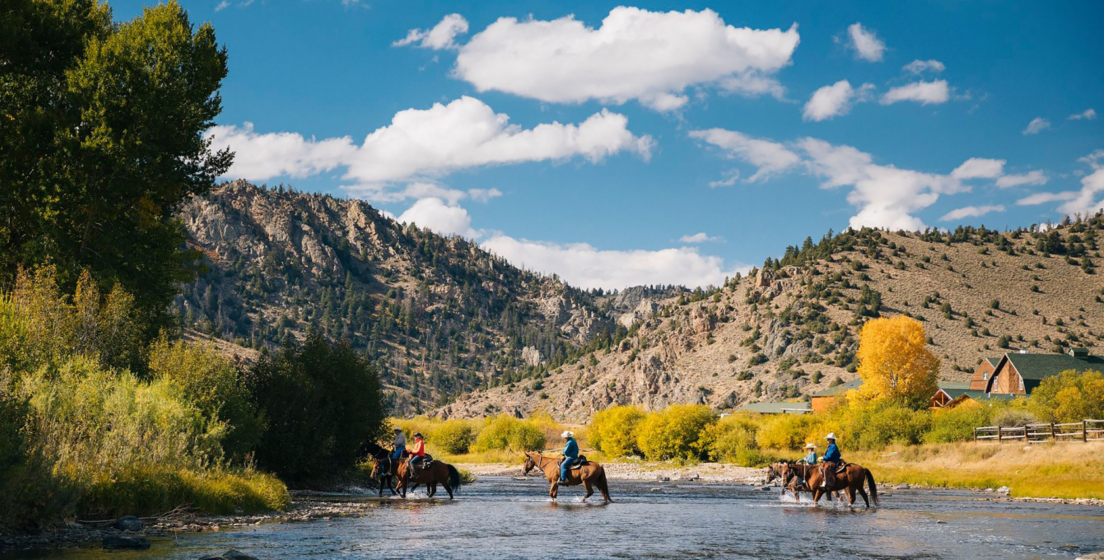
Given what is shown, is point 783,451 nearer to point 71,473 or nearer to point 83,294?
point 83,294

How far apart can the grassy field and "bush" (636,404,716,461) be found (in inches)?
796

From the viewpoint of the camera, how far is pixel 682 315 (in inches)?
A: 7721

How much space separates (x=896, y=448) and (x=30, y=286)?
6965 cm

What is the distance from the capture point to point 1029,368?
101m

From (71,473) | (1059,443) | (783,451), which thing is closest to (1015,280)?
(783,451)

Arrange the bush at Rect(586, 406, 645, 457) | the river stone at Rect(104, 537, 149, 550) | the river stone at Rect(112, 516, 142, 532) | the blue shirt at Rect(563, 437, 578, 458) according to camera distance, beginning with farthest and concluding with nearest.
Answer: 1. the bush at Rect(586, 406, 645, 457)
2. the blue shirt at Rect(563, 437, 578, 458)
3. the river stone at Rect(112, 516, 142, 532)
4. the river stone at Rect(104, 537, 149, 550)

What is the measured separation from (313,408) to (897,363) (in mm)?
82743

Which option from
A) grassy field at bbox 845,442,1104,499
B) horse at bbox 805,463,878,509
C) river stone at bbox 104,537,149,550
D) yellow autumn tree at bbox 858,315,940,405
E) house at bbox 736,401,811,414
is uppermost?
yellow autumn tree at bbox 858,315,940,405

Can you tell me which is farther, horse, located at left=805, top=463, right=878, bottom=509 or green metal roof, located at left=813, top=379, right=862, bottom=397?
green metal roof, located at left=813, top=379, right=862, bottom=397

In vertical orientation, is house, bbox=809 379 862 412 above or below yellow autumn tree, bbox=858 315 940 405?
below

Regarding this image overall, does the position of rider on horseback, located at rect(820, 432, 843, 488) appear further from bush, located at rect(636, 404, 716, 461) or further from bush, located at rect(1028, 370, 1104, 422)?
bush, located at rect(636, 404, 716, 461)

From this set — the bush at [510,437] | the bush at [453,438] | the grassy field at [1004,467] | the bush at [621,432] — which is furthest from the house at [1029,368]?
the bush at [453,438]

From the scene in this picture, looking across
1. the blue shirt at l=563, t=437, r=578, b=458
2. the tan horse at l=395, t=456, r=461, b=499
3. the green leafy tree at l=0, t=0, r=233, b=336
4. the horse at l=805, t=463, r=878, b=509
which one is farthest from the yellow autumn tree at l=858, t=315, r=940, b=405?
the green leafy tree at l=0, t=0, r=233, b=336

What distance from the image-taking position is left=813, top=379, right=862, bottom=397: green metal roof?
127 m
